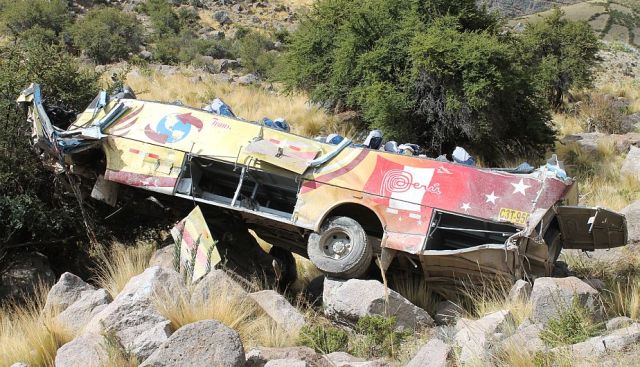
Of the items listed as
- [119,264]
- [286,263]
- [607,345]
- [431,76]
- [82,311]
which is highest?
[431,76]

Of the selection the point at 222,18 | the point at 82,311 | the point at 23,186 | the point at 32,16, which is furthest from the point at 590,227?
the point at 222,18

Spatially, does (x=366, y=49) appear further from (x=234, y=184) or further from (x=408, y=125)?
(x=234, y=184)

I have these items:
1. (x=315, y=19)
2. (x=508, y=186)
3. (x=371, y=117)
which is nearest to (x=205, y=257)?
(x=508, y=186)

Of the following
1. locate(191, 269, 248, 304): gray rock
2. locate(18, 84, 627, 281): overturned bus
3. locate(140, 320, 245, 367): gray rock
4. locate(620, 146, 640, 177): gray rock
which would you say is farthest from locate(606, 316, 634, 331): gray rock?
locate(620, 146, 640, 177): gray rock

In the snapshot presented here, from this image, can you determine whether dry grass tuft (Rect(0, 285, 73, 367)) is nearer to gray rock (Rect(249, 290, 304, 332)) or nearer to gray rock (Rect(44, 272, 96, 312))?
gray rock (Rect(44, 272, 96, 312))

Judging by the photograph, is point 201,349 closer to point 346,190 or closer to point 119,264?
point 346,190

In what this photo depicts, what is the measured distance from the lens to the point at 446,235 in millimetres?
Answer: 8273

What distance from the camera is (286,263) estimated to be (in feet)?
32.0

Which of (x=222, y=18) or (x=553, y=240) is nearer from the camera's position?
(x=553, y=240)

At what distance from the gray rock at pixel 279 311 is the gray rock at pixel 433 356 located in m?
1.61

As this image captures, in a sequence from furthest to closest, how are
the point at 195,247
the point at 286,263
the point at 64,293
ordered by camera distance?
1. the point at 286,263
2. the point at 195,247
3. the point at 64,293

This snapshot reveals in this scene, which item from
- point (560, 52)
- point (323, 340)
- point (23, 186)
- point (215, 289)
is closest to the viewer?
point (323, 340)

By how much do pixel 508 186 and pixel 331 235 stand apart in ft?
7.02

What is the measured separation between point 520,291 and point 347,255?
202 cm
